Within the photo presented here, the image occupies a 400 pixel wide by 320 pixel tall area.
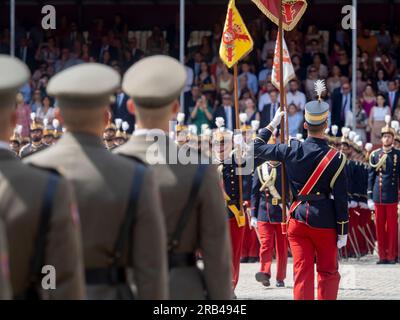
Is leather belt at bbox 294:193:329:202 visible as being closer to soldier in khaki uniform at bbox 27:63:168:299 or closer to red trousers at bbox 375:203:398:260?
soldier in khaki uniform at bbox 27:63:168:299

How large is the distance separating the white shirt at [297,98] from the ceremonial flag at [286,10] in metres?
8.74

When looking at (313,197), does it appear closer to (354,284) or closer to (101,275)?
(354,284)

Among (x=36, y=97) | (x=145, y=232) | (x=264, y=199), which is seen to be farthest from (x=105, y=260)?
(x=36, y=97)

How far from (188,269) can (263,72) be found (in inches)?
684

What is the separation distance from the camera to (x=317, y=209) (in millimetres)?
8867

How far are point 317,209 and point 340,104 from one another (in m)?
11.9

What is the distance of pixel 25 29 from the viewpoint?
995 inches

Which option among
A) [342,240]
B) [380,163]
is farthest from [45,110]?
[342,240]

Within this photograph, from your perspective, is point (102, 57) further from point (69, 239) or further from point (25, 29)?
point (69, 239)

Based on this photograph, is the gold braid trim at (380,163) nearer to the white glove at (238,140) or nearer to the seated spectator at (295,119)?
the seated spectator at (295,119)

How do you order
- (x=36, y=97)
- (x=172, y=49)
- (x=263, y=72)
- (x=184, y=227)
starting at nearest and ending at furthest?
(x=184, y=227), (x=36, y=97), (x=263, y=72), (x=172, y=49)

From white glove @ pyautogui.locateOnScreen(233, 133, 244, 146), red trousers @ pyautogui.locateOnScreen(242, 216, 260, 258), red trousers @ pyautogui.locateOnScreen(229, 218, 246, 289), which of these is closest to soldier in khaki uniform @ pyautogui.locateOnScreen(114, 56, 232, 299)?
red trousers @ pyautogui.locateOnScreen(229, 218, 246, 289)

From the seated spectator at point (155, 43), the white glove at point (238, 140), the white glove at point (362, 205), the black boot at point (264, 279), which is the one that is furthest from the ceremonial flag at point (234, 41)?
the seated spectator at point (155, 43)

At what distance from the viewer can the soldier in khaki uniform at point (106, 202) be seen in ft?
13.9
